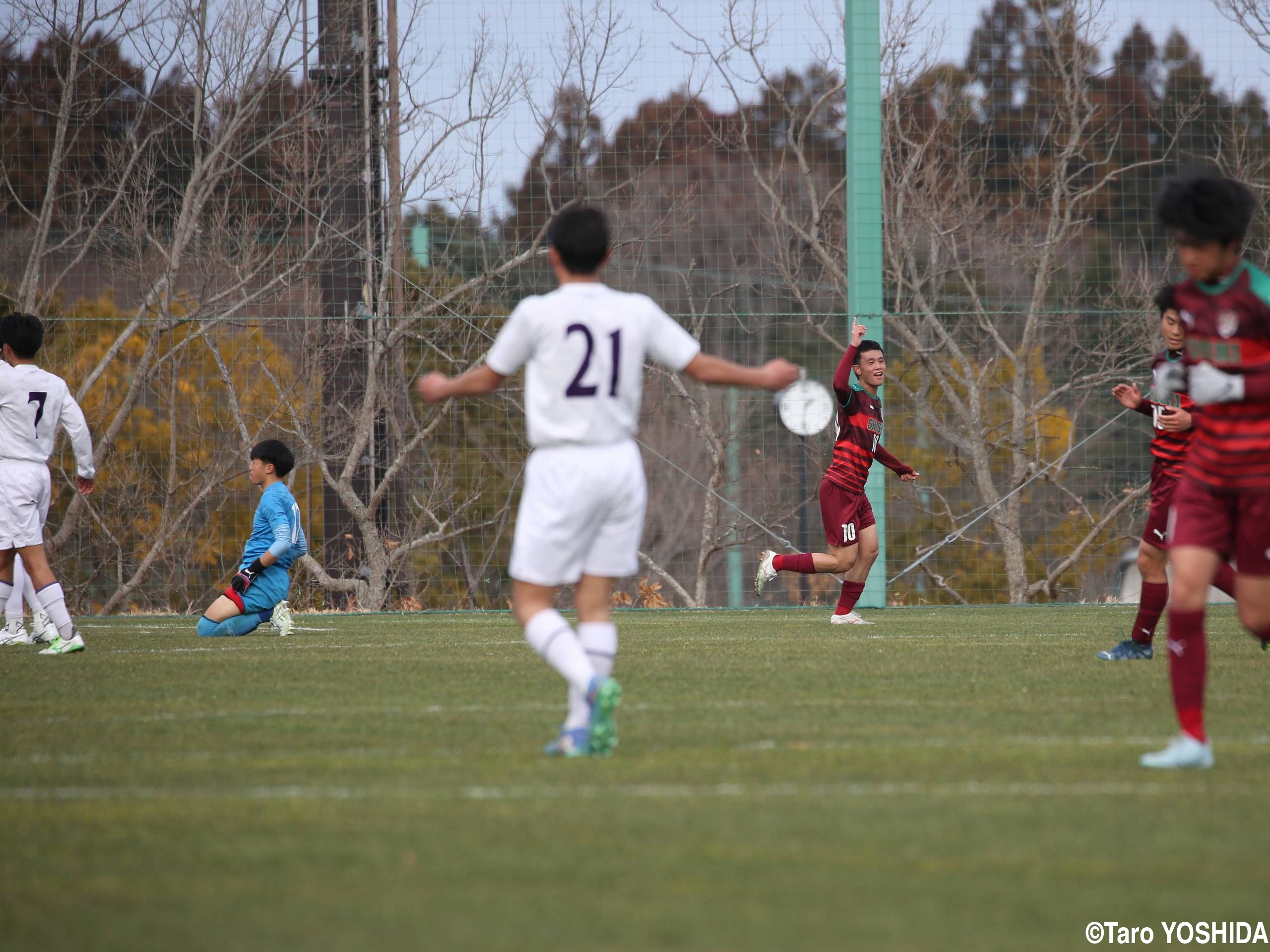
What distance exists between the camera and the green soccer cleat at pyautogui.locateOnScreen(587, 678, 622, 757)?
14.1ft

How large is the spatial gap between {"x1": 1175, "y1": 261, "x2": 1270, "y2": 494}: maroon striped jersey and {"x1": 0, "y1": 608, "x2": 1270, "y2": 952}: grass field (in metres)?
0.86

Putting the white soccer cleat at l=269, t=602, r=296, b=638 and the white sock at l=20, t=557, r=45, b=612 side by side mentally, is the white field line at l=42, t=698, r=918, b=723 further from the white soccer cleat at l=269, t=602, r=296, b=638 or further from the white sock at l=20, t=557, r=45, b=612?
the white soccer cleat at l=269, t=602, r=296, b=638

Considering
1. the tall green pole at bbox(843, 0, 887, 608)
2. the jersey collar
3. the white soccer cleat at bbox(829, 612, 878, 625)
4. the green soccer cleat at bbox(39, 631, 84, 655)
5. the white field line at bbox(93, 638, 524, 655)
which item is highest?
the tall green pole at bbox(843, 0, 887, 608)

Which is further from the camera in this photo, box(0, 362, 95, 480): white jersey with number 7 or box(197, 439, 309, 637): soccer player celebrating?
box(197, 439, 309, 637): soccer player celebrating

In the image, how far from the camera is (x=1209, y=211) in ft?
14.1

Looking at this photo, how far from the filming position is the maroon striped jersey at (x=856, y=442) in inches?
442

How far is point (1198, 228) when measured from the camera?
4.31 meters

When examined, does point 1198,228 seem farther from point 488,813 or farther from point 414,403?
point 414,403

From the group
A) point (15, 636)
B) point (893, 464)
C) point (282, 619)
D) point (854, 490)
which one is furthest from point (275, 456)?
point (893, 464)

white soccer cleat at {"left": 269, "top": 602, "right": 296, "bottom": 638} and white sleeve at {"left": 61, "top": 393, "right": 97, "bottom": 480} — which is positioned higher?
white sleeve at {"left": 61, "top": 393, "right": 97, "bottom": 480}

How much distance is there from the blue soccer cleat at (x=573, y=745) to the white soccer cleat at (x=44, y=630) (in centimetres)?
521

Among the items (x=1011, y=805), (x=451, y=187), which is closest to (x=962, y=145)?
(x=451, y=187)

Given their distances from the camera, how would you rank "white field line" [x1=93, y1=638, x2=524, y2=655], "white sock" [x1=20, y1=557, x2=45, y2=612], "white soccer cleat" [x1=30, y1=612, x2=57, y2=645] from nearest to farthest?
"white field line" [x1=93, y1=638, x2=524, y2=655] < "white soccer cleat" [x1=30, y1=612, x2=57, y2=645] < "white sock" [x1=20, y1=557, x2=45, y2=612]

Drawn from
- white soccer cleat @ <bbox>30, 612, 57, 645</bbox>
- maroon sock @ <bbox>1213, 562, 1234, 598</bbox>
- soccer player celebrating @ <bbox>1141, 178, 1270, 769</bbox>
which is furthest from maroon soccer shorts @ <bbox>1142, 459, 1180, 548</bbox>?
white soccer cleat @ <bbox>30, 612, 57, 645</bbox>
